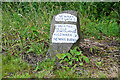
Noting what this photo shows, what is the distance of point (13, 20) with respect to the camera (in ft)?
16.2

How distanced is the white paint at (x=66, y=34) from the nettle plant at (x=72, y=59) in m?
0.23

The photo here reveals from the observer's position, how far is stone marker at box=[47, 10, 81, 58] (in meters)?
3.82

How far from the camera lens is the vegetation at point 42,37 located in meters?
3.53

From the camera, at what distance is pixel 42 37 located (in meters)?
4.47

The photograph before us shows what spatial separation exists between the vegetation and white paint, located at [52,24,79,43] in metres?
0.24

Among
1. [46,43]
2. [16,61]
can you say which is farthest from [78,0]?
[16,61]

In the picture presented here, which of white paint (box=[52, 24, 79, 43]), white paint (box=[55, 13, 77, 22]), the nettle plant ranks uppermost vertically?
white paint (box=[55, 13, 77, 22])

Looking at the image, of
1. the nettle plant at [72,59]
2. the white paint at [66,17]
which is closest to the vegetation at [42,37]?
the nettle plant at [72,59]

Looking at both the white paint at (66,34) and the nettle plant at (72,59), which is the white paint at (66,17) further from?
the nettle plant at (72,59)

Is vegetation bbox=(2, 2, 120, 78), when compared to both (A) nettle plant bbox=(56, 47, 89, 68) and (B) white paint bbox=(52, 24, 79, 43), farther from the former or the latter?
(B) white paint bbox=(52, 24, 79, 43)

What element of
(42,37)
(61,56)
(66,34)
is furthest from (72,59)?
(42,37)

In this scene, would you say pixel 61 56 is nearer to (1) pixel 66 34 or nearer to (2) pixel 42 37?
(1) pixel 66 34

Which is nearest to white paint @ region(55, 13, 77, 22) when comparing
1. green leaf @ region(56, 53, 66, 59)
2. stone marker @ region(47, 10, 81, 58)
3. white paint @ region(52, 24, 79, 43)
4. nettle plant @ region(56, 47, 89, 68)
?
stone marker @ region(47, 10, 81, 58)

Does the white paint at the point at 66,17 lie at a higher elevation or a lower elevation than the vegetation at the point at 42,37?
higher
